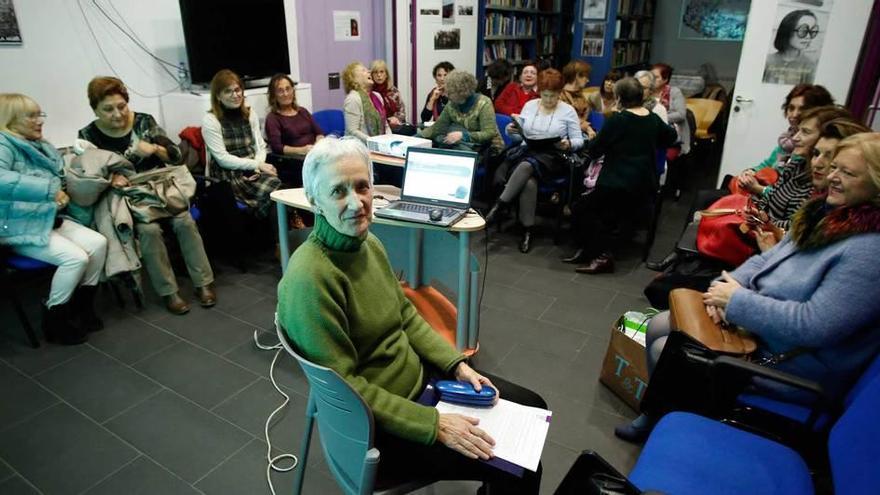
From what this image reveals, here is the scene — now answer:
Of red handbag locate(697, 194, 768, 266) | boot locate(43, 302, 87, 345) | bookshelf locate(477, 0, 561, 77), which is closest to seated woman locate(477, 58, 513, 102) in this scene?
bookshelf locate(477, 0, 561, 77)

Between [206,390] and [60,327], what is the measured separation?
3.22ft

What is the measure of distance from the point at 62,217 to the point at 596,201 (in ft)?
10.5

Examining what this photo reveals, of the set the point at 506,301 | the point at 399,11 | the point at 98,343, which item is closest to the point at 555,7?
the point at 399,11

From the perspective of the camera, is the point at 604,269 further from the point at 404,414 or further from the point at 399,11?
the point at 399,11

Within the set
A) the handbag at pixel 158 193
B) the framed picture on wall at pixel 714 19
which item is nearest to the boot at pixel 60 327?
the handbag at pixel 158 193

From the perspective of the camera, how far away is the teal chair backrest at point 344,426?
3.68 ft

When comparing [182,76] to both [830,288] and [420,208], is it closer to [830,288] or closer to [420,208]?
[420,208]

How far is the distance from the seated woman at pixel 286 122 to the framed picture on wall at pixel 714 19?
21.8 ft

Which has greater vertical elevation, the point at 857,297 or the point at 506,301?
the point at 857,297

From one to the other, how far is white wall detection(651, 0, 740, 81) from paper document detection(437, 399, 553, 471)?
8.13 m

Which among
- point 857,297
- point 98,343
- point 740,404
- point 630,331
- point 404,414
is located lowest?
point 98,343

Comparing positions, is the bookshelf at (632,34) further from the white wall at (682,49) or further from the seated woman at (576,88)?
the seated woman at (576,88)

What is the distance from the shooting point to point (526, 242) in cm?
399

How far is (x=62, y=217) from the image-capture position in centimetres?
282
